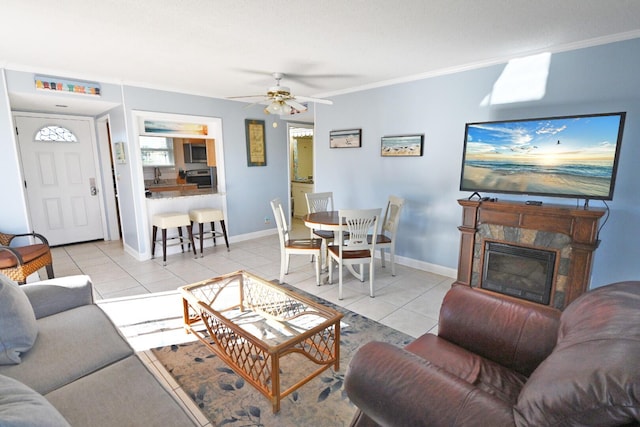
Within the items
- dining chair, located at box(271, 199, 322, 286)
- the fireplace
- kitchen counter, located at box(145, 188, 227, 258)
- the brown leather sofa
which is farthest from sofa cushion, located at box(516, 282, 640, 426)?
kitchen counter, located at box(145, 188, 227, 258)

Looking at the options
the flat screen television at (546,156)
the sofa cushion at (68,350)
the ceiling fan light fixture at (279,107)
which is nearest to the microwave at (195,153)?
the ceiling fan light fixture at (279,107)

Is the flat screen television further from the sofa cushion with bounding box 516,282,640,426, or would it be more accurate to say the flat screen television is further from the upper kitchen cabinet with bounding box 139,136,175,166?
the upper kitchen cabinet with bounding box 139,136,175,166

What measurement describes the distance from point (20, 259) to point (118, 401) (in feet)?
8.56

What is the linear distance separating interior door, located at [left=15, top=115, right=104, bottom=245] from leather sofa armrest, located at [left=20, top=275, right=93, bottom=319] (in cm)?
365

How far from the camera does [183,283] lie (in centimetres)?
352

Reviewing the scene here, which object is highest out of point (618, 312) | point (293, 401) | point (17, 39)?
point (17, 39)

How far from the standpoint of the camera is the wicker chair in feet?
9.45

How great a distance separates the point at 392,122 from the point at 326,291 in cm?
230

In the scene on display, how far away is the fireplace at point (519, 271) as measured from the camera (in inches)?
109

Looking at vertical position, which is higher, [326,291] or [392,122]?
[392,122]

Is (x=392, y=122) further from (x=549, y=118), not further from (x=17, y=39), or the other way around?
(x=17, y=39)

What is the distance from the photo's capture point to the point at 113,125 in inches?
174

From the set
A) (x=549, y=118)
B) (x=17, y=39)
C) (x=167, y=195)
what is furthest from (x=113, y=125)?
(x=549, y=118)

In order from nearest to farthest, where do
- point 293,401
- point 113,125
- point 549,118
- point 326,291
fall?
point 293,401 < point 549,118 < point 326,291 < point 113,125
